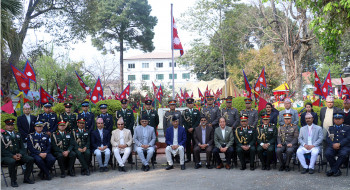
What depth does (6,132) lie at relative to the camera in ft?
25.0

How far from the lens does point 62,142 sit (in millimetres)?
8188

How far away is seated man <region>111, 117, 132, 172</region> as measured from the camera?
8484mm

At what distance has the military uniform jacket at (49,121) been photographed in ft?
29.5

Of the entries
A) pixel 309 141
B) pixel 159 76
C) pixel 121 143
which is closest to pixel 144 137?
pixel 121 143

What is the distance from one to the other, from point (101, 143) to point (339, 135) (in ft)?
17.8

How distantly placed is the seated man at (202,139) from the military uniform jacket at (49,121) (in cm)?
356

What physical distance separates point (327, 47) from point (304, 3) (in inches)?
65.8

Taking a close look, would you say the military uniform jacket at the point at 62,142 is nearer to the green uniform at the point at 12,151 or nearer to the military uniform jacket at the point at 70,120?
the green uniform at the point at 12,151

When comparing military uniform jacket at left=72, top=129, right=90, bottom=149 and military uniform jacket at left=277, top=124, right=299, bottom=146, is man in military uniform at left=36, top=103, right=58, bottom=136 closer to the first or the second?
military uniform jacket at left=72, top=129, right=90, bottom=149

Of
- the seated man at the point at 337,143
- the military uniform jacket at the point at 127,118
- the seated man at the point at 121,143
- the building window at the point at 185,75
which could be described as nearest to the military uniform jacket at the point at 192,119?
the military uniform jacket at the point at 127,118

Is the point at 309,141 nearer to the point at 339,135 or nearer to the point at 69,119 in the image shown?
the point at 339,135

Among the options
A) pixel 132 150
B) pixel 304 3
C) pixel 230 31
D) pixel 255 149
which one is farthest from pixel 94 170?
pixel 230 31

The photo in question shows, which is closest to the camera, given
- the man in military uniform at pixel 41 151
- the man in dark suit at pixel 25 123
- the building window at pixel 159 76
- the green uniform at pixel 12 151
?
the green uniform at pixel 12 151

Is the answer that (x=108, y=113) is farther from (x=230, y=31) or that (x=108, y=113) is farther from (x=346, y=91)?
(x=230, y=31)
